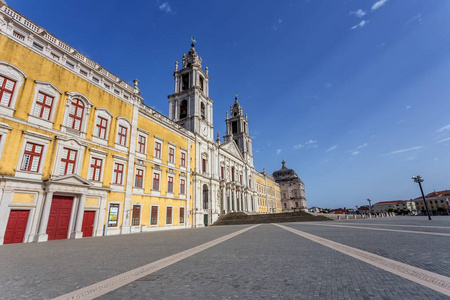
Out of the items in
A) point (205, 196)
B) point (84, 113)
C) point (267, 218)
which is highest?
point (84, 113)

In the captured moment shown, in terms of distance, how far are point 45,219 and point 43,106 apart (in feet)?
24.4

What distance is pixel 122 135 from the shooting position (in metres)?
19.5

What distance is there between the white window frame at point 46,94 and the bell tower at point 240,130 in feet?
126

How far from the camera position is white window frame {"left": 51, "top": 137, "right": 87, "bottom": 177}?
1419 cm

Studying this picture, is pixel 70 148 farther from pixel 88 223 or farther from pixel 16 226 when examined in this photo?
pixel 88 223

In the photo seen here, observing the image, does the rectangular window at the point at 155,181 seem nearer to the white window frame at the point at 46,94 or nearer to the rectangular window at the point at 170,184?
the rectangular window at the point at 170,184

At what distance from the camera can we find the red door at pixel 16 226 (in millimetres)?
11828

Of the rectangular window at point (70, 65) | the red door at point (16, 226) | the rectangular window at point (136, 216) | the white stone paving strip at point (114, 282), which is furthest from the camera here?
the rectangular window at point (136, 216)

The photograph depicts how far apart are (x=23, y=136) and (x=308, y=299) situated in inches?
670

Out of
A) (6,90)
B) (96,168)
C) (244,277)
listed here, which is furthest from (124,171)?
(244,277)

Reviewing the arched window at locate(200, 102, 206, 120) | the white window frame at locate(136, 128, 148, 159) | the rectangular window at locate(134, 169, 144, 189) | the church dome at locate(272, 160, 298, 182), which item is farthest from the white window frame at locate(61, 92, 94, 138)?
the church dome at locate(272, 160, 298, 182)

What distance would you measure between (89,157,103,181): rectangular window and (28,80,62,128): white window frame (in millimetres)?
3797

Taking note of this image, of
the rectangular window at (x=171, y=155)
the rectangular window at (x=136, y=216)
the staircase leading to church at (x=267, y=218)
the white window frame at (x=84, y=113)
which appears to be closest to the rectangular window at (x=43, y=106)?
the white window frame at (x=84, y=113)

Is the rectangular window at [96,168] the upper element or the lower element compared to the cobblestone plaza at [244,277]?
upper
